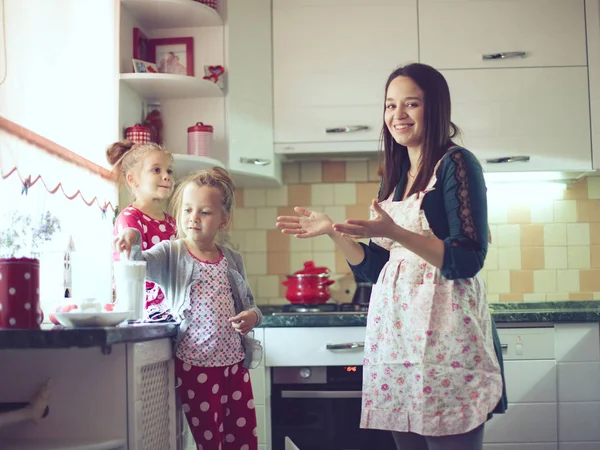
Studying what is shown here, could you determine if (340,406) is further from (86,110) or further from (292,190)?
(86,110)

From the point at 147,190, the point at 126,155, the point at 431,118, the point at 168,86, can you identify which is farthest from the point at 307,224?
the point at 168,86

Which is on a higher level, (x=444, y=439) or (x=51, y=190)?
(x=51, y=190)

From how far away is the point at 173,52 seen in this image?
3.03 meters

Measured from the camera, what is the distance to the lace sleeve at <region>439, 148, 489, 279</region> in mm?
1492

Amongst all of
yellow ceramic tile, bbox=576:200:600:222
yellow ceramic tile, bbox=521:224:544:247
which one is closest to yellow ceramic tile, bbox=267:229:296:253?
yellow ceramic tile, bbox=521:224:544:247

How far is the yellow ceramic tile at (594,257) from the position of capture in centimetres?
327

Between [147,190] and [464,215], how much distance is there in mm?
1062

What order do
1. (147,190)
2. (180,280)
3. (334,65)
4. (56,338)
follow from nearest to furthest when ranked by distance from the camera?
(56,338)
(180,280)
(147,190)
(334,65)

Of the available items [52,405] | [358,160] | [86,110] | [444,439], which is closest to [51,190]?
[86,110]

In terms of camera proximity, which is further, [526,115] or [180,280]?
[526,115]

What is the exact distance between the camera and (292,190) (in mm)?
3350

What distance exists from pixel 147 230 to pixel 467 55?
5.10 feet

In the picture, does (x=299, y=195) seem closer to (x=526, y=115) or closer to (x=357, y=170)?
(x=357, y=170)

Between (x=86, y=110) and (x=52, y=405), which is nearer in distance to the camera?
(x=52, y=405)
